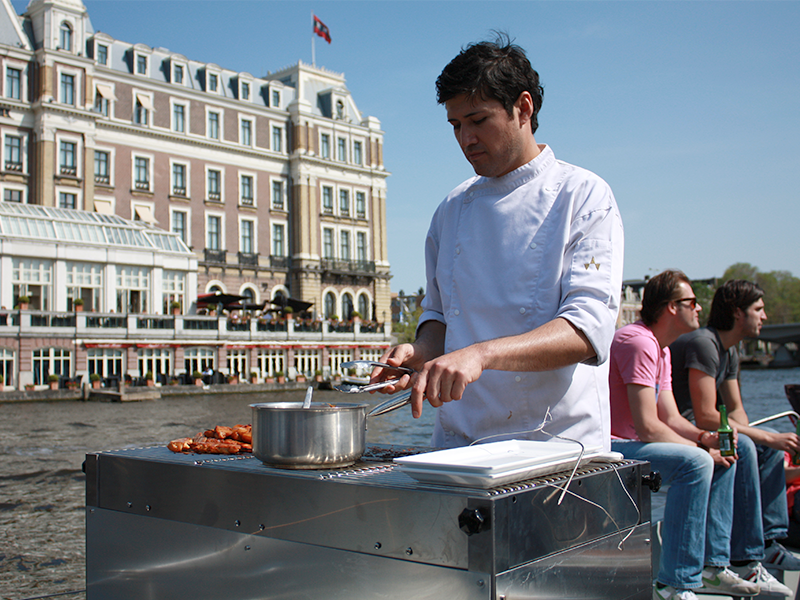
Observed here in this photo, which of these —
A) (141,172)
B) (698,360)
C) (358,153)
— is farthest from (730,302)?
(358,153)

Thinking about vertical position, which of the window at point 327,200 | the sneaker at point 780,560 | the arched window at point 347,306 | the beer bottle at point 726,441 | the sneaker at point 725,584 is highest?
the window at point 327,200

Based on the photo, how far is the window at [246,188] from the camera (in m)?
40.9

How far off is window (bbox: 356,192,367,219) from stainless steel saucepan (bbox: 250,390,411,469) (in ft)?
145

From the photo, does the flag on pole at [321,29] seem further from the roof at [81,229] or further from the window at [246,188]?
the roof at [81,229]

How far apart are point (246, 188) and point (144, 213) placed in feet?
21.3

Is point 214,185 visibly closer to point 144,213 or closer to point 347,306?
point 144,213

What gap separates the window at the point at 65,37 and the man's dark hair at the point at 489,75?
120 feet

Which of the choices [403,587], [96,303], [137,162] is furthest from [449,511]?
[137,162]

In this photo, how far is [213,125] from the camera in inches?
1582

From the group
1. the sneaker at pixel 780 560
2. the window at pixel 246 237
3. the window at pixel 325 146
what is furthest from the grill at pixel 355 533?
the window at pixel 325 146

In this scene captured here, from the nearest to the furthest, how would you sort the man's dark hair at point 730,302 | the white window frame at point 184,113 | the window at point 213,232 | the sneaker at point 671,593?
the sneaker at point 671,593 → the man's dark hair at point 730,302 → the white window frame at point 184,113 → the window at point 213,232

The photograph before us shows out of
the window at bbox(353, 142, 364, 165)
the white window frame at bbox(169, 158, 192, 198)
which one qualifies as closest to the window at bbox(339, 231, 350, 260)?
the window at bbox(353, 142, 364, 165)

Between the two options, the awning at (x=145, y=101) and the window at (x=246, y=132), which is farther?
the window at (x=246, y=132)

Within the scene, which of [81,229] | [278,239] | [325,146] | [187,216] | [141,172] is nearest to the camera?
[81,229]
